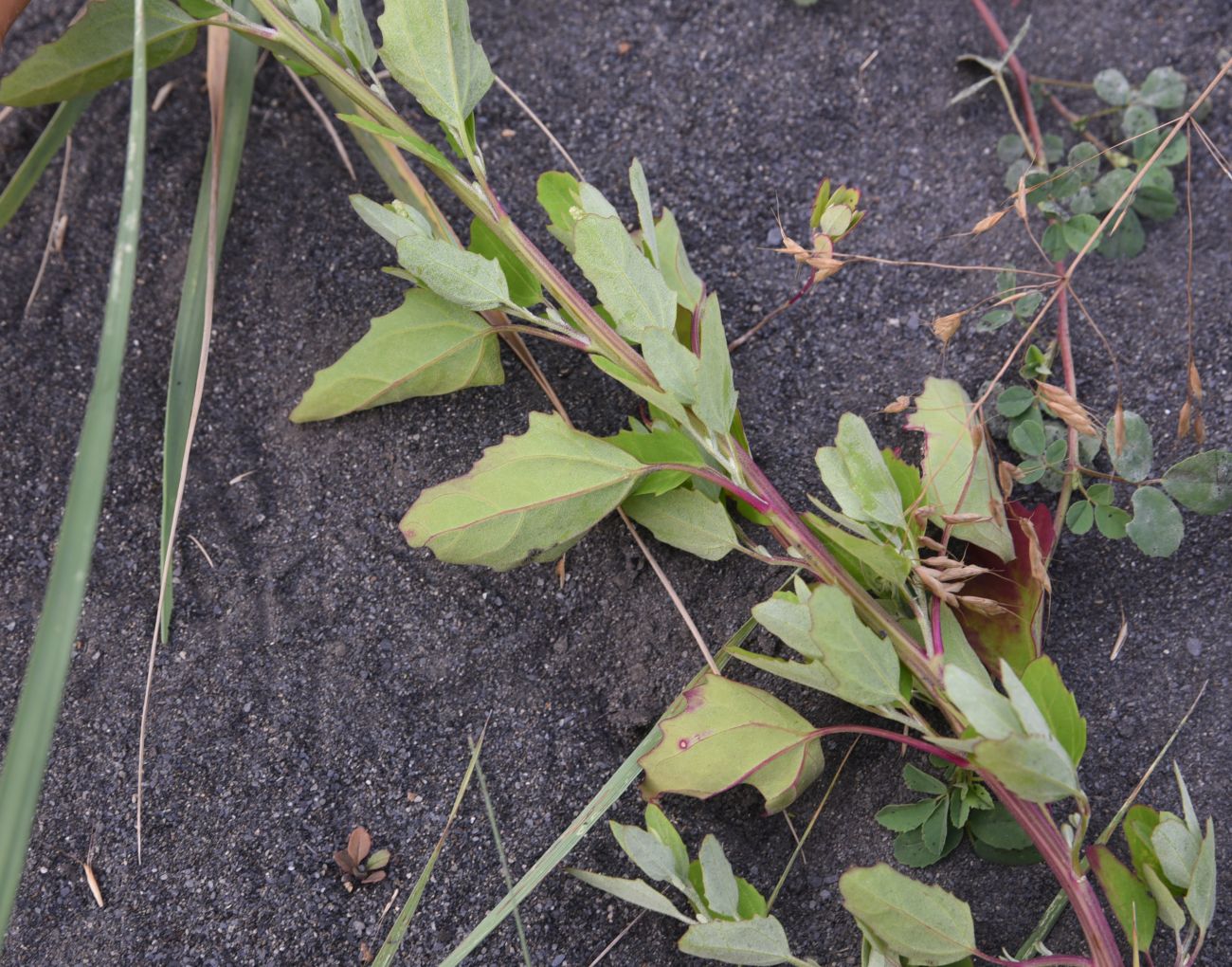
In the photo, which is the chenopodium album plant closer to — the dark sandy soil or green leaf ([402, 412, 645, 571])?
green leaf ([402, 412, 645, 571])

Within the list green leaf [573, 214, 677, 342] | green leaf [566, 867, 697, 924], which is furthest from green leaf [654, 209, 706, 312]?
green leaf [566, 867, 697, 924]

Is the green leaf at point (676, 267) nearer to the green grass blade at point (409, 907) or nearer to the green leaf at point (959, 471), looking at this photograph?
the green leaf at point (959, 471)

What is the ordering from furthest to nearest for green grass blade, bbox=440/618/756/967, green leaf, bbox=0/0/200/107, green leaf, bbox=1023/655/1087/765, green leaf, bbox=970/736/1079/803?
1. green leaf, bbox=0/0/200/107
2. green grass blade, bbox=440/618/756/967
3. green leaf, bbox=1023/655/1087/765
4. green leaf, bbox=970/736/1079/803

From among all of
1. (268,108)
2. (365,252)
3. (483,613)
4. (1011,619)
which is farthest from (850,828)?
(268,108)

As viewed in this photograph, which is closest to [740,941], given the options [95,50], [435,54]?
[435,54]

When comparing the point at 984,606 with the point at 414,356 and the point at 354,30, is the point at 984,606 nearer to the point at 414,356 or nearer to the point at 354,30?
the point at 414,356
